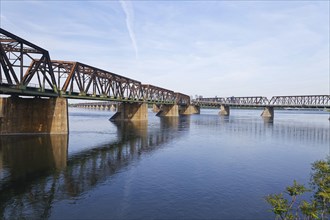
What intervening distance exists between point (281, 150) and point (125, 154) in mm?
31947

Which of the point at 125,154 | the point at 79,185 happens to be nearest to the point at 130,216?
the point at 79,185

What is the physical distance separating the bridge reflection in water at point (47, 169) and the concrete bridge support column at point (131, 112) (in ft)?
236

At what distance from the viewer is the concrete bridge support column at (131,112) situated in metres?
136

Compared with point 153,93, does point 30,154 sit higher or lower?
lower

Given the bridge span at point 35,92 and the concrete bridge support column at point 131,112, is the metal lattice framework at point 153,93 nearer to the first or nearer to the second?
the concrete bridge support column at point 131,112

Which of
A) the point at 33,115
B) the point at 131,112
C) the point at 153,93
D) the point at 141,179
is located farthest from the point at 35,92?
the point at 153,93

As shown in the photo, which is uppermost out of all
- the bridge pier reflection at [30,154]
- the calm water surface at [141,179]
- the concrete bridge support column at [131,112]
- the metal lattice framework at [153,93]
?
the metal lattice framework at [153,93]

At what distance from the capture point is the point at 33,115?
65.3m

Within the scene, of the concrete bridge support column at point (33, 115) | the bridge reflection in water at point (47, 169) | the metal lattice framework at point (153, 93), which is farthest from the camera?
the metal lattice framework at point (153, 93)

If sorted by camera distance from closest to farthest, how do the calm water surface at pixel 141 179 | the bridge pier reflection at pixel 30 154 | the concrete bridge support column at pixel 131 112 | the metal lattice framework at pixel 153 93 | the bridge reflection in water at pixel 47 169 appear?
the calm water surface at pixel 141 179 < the bridge reflection in water at pixel 47 169 < the bridge pier reflection at pixel 30 154 < the concrete bridge support column at pixel 131 112 < the metal lattice framework at pixel 153 93

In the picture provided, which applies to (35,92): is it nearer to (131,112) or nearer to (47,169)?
(47,169)

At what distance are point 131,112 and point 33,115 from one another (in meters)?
73.7

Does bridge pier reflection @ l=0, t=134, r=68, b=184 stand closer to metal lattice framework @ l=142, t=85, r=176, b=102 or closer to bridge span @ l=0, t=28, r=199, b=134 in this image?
bridge span @ l=0, t=28, r=199, b=134

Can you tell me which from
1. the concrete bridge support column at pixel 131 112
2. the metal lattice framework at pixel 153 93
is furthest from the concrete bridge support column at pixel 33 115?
the metal lattice framework at pixel 153 93
